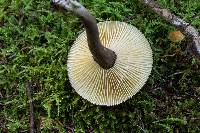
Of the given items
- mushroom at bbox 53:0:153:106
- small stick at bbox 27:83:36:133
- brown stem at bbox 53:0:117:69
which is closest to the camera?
brown stem at bbox 53:0:117:69

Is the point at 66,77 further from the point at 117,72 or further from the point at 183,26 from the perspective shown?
the point at 183,26

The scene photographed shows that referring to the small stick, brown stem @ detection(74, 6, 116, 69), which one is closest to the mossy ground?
the small stick

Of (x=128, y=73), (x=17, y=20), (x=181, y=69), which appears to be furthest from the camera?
(x=17, y=20)

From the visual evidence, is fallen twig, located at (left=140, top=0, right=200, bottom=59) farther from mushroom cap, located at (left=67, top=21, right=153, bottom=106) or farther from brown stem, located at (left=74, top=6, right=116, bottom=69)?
brown stem, located at (left=74, top=6, right=116, bottom=69)

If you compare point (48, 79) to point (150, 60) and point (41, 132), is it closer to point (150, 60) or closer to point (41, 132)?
point (41, 132)

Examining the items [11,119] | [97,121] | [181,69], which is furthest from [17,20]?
[181,69]

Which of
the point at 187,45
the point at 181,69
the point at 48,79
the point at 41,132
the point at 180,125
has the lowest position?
the point at 41,132
